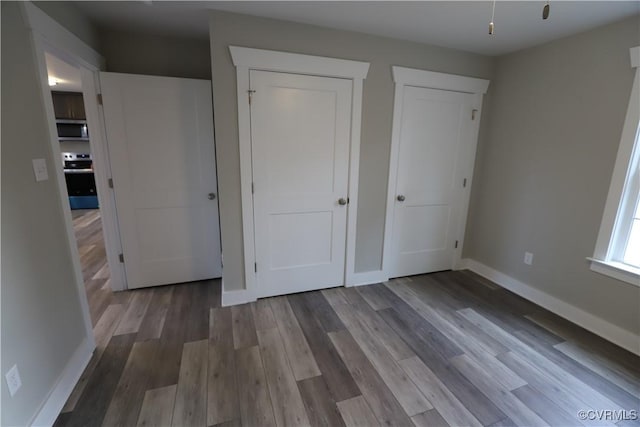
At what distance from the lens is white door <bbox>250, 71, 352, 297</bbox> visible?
2.30 metres

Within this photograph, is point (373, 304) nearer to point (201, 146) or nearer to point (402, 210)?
point (402, 210)

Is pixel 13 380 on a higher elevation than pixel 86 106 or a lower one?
lower

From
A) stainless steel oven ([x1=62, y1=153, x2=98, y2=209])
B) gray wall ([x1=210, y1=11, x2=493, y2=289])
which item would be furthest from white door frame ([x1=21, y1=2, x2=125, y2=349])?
stainless steel oven ([x1=62, y1=153, x2=98, y2=209])

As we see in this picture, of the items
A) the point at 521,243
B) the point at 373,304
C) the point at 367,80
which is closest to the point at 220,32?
the point at 367,80

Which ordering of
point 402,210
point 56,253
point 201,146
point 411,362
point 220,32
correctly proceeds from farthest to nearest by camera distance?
point 402,210
point 201,146
point 220,32
point 411,362
point 56,253

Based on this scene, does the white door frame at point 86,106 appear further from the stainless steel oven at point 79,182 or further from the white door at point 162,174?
the stainless steel oven at point 79,182

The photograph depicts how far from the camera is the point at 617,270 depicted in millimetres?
2070

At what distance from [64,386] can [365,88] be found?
2.87 metres

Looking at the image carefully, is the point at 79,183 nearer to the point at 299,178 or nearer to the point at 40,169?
the point at 40,169

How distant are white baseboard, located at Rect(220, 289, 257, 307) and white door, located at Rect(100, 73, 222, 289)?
0.57m

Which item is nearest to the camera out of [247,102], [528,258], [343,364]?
[343,364]

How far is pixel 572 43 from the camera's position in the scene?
226 centimetres

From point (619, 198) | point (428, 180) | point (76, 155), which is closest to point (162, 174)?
point (428, 180)

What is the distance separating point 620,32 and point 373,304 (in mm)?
2711
